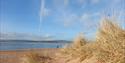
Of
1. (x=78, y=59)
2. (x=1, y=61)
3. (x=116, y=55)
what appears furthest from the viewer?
(x=1, y=61)

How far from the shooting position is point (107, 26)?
337 inches

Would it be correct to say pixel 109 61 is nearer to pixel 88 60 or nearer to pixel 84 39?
pixel 88 60

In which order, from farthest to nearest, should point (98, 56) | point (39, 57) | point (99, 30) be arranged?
point (39, 57), point (99, 30), point (98, 56)

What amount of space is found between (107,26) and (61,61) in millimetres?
3123

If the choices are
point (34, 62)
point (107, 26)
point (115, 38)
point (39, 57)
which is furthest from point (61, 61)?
point (115, 38)

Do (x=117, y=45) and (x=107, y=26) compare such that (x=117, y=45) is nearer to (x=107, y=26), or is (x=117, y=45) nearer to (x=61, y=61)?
(x=107, y=26)

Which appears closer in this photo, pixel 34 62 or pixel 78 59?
pixel 78 59

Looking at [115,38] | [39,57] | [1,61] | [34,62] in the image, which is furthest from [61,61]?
[1,61]

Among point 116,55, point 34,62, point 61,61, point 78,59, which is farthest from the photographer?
point 34,62

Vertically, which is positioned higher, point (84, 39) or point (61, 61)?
point (84, 39)

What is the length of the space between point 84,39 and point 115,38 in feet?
13.8

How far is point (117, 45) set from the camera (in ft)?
24.7

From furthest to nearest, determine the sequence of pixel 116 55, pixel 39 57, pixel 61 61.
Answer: pixel 39 57
pixel 61 61
pixel 116 55

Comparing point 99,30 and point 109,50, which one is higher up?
point 99,30
